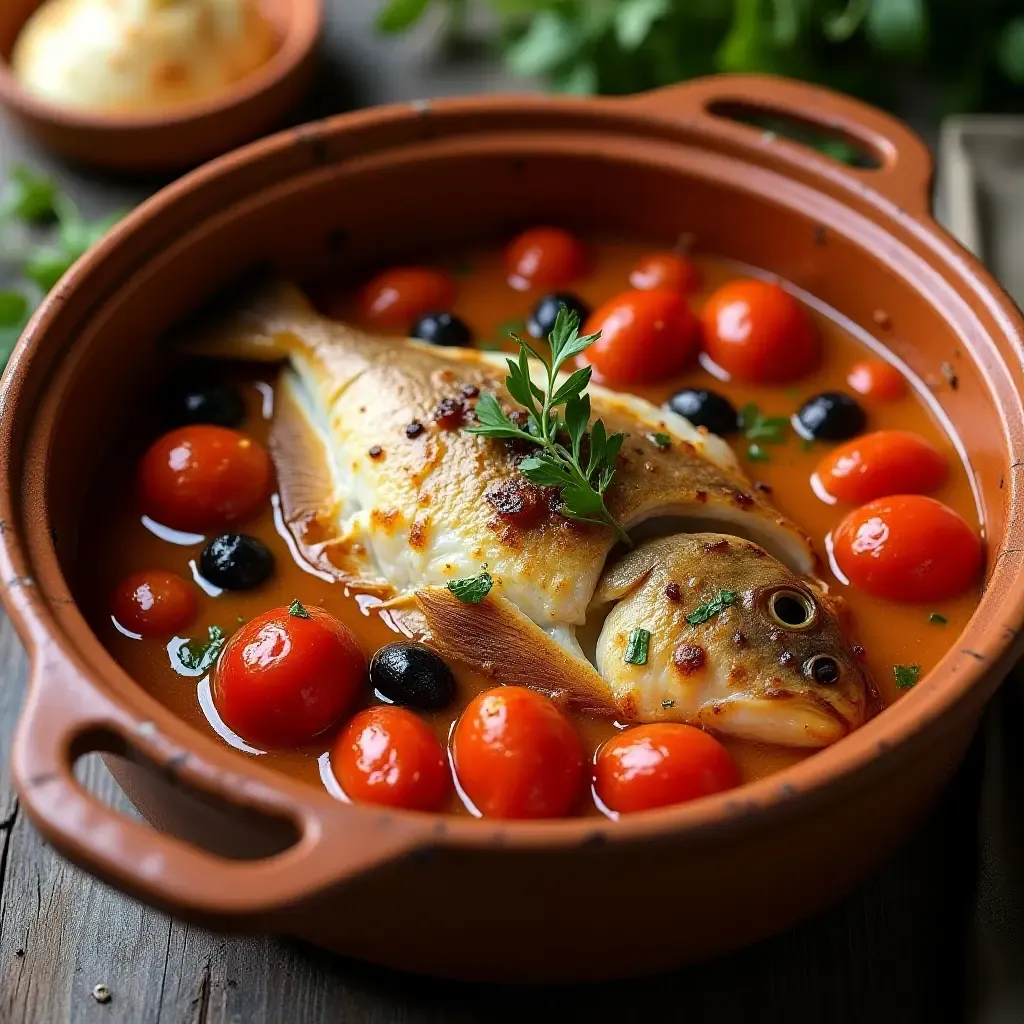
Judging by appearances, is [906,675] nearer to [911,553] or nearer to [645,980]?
[911,553]

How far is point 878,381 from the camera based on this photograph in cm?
248

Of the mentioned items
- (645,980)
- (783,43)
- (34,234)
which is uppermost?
(783,43)

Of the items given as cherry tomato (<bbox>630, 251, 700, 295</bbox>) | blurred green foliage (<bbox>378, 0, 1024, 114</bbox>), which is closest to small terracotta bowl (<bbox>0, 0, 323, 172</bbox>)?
blurred green foliage (<bbox>378, 0, 1024, 114</bbox>)

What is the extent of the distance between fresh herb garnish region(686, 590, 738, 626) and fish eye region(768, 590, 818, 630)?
0.06 meters

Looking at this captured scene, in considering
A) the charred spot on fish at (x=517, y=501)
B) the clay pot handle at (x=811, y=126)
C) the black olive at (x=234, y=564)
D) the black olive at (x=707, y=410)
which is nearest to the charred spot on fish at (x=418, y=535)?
the charred spot on fish at (x=517, y=501)

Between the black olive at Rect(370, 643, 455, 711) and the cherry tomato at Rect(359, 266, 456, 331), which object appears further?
the cherry tomato at Rect(359, 266, 456, 331)

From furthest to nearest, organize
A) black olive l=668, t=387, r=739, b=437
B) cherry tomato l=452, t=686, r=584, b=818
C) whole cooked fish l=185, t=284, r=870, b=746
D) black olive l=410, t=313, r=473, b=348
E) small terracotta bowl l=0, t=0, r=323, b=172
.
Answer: small terracotta bowl l=0, t=0, r=323, b=172 → black olive l=410, t=313, r=473, b=348 → black olive l=668, t=387, r=739, b=437 → whole cooked fish l=185, t=284, r=870, b=746 → cherry tomato l=452, t=686, r=584, b=818

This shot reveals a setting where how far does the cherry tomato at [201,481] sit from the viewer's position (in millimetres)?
2225

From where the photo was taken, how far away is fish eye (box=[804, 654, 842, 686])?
1.90m

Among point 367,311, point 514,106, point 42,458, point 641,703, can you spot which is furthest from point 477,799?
point 514,106

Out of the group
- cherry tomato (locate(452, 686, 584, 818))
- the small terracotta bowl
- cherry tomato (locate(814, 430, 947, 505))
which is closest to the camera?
cherry tomato (locate(452, 686, 584, 818))

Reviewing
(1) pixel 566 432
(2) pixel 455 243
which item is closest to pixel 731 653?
(1) pixel 566 432

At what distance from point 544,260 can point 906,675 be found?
1104 mm

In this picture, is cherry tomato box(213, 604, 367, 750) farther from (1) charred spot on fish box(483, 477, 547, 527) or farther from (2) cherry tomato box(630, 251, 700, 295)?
(2) cherry tomato box(630, 251, 700, 295)
